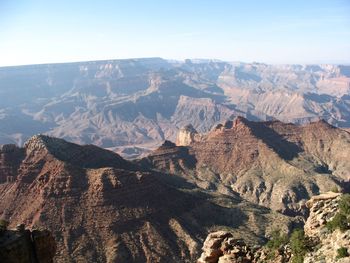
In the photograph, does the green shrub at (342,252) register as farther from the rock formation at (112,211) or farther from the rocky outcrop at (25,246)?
the rock formation at (112,211)

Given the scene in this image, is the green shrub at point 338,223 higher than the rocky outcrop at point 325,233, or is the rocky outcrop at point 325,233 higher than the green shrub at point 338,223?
the green shrub at point 338,223

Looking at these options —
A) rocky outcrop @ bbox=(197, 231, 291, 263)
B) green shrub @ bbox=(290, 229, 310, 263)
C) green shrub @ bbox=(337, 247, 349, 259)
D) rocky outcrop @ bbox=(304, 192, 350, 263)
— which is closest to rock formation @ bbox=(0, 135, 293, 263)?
rocky outcrop @ bbox=(197, 231, 291, 263)

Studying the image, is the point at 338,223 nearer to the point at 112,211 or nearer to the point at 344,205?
the point at 344,205

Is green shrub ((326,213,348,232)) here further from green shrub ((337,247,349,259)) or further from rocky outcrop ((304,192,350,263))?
green shrub ((337,247,349,259))

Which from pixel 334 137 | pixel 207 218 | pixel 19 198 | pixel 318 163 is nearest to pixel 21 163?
pixel 19 198

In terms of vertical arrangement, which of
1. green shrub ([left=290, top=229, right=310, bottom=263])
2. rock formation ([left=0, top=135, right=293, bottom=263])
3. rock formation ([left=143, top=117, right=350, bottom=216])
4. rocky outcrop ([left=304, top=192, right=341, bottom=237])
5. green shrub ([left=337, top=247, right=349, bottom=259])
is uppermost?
green shrub ([left=337, top=247, right=349, bottom=259])

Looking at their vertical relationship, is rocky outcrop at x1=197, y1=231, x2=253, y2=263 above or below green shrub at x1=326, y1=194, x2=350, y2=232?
below

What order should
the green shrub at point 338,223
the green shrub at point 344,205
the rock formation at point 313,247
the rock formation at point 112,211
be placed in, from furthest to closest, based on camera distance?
the rock formation at point 112,211 → the green shrub at point 344,205 → the green shrub at point 338,223 → the rock formation at point 313,247

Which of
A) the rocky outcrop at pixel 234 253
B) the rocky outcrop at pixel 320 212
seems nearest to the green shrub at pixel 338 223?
the rocky outcrop at pixel 320 212

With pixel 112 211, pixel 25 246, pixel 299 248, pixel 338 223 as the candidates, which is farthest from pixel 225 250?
pixel 112 211
